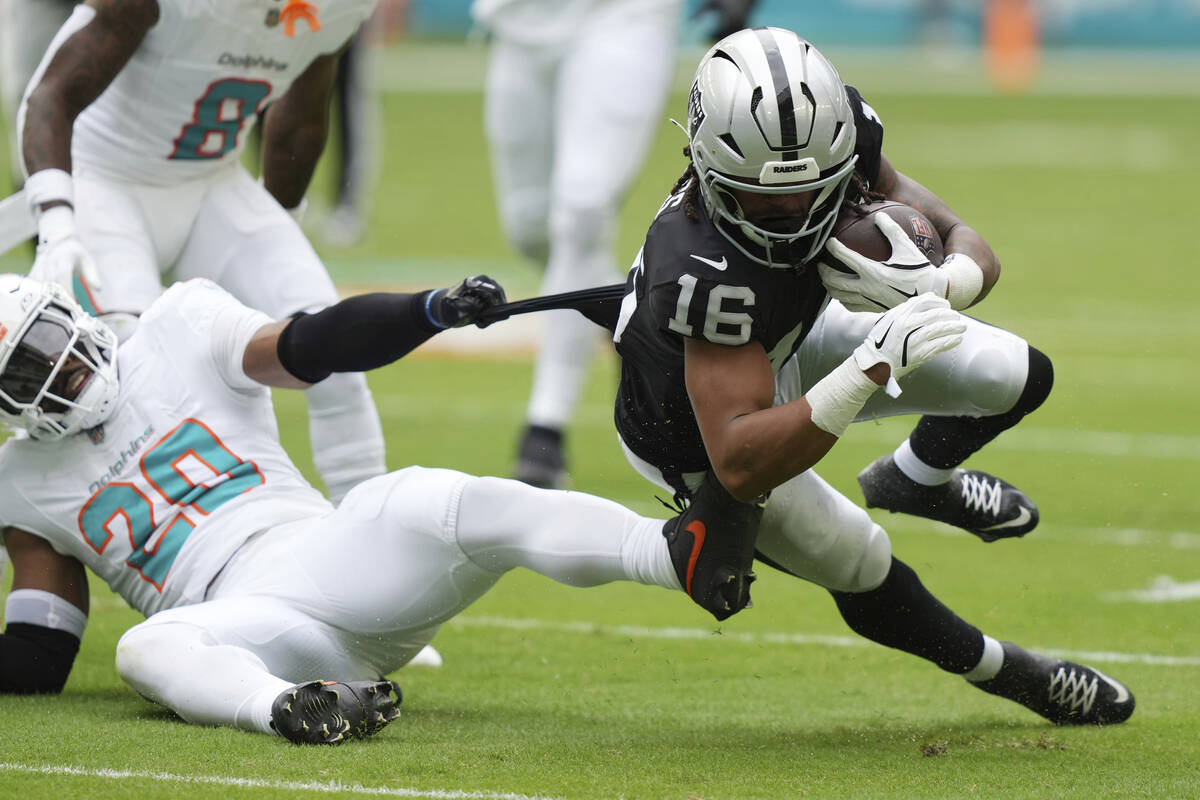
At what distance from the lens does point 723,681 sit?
13.9ft

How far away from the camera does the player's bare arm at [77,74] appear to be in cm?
441

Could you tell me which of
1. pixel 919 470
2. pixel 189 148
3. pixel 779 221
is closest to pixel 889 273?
pixel 779 221

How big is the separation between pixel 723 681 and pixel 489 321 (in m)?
1.11

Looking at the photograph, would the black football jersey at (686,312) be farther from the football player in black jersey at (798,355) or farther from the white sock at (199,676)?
the white sock at (199,676)

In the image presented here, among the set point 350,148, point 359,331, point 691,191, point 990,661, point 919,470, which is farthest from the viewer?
point 350,148

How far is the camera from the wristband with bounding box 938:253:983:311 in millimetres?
3422

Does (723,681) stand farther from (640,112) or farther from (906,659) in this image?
(640,112)

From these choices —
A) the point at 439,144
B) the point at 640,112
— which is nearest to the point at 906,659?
the point at 640,112

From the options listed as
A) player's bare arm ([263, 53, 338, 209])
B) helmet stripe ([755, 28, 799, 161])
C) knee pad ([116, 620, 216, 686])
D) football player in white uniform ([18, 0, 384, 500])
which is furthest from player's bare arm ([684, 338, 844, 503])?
player's bare arm ([263, 53, 338, 209])

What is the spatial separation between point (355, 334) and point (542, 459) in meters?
2.22

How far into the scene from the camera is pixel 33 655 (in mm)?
3777

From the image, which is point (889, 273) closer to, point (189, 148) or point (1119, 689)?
point (1119, 689)

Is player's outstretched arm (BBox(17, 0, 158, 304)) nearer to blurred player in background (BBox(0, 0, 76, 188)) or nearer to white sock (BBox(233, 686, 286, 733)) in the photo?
white sock (BBox(233, 686, 286, 733))

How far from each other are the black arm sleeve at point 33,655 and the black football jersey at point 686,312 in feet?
4.04
